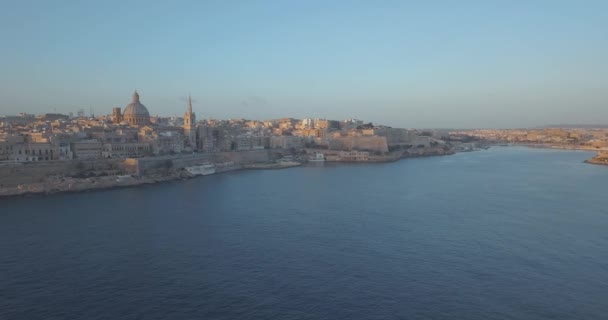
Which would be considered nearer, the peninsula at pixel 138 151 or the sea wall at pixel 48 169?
the sea wall at pixel 48 169

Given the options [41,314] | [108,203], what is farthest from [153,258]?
[108,203]

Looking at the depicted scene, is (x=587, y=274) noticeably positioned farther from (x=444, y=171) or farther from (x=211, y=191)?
(x=444, y=171)

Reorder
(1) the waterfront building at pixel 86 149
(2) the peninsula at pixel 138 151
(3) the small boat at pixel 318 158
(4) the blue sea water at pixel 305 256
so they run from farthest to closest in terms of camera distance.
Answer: (3) the small boat at pixel 318 158 → (1) the waterfront building at pixel 86 149 → (2) the peninsula at pixel 138 151 → (4) the blue sea water at pixel 305 256

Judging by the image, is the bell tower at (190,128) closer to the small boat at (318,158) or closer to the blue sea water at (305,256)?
the small boat at (318,158)

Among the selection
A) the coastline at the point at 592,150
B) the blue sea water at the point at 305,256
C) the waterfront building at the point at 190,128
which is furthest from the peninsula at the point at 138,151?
the coastline at the point at 592,150

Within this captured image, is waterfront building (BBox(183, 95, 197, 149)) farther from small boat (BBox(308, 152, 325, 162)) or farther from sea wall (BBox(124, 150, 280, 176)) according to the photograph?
small boat (BBox(308, 152, 325, 162))

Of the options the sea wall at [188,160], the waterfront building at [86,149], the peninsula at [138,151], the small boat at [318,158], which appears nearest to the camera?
the peninsula at [138,151]
